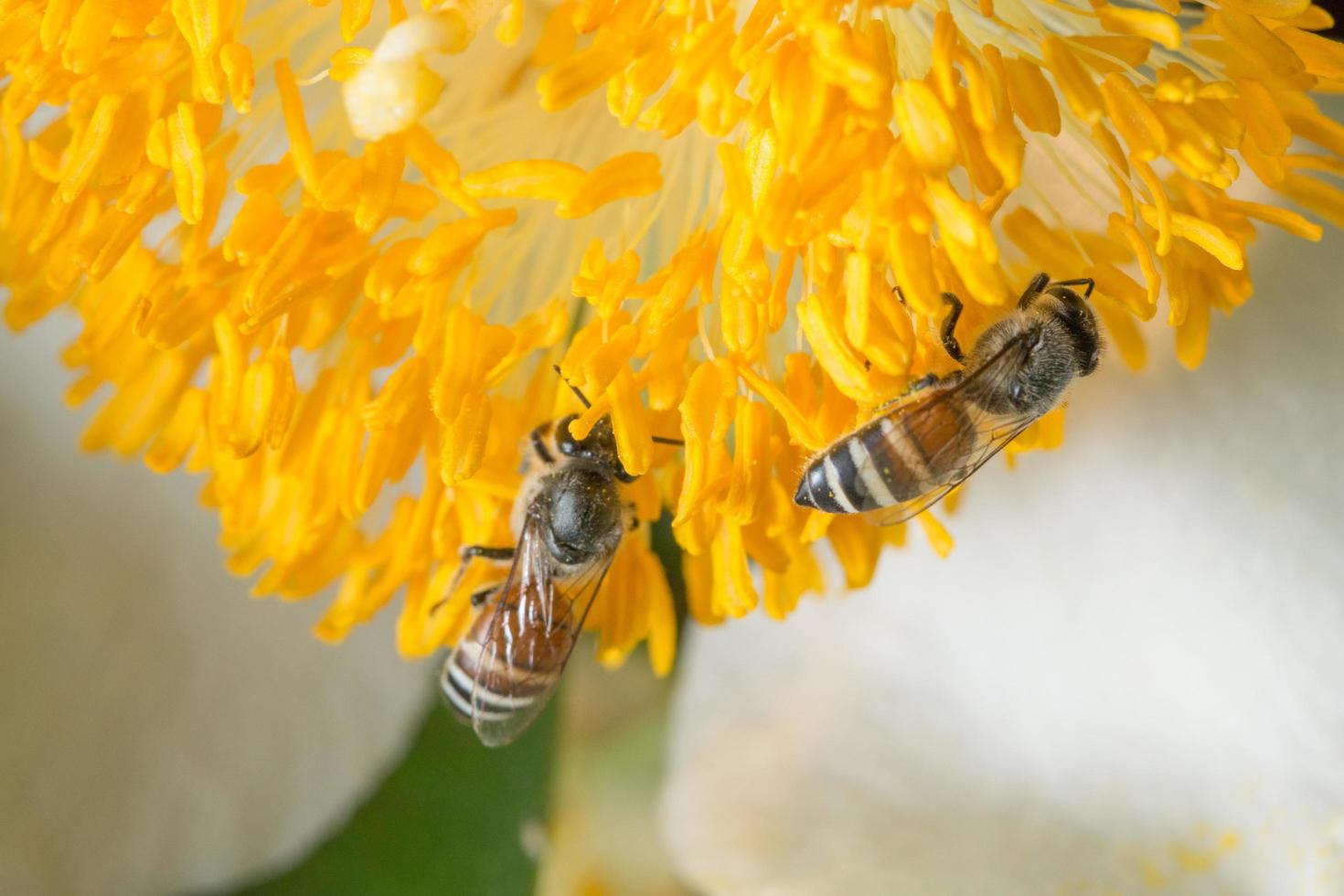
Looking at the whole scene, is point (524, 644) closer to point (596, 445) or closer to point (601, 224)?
point (596, 445)

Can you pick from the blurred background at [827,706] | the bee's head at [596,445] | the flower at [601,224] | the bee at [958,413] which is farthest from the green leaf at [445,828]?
the bee at [958,413]

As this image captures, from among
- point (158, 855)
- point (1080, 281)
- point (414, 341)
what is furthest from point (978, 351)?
point (158, 855)

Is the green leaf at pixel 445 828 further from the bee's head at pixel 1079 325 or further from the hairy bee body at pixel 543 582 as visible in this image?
the bee's head at pixel 1079 325

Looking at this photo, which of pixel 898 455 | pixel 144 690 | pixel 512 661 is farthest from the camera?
pixel 144 690

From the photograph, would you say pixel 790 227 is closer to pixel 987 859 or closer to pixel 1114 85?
pixel 1114 85

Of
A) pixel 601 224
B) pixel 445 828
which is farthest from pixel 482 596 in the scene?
pixel 445 828

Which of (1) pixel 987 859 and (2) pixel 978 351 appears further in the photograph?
(1) pixel 987 859
